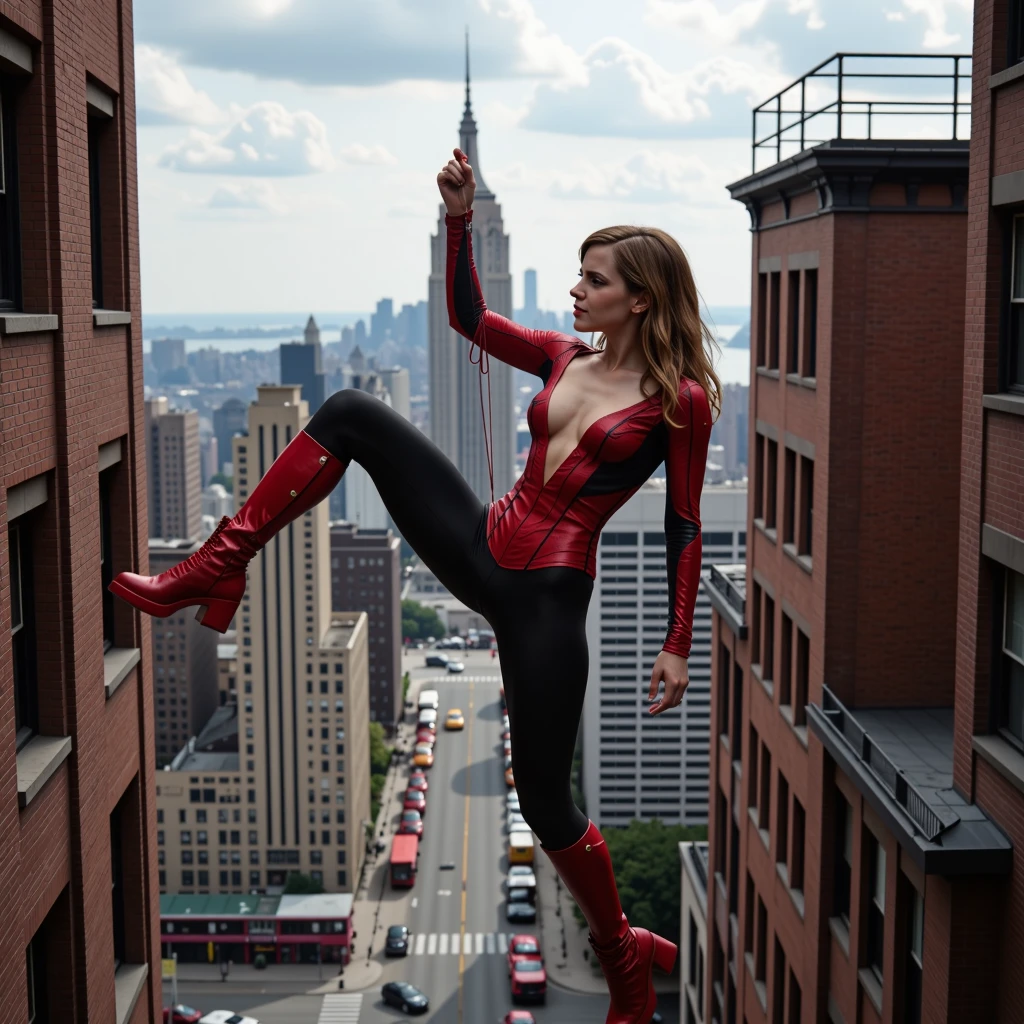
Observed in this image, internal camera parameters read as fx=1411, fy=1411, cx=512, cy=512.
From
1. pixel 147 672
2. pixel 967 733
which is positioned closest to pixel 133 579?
pixel 147 672

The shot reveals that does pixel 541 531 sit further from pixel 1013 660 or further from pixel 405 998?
pixel 405 998

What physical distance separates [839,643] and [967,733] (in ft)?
23.1

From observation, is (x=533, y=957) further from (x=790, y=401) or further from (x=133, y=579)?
(x=133, y=579)

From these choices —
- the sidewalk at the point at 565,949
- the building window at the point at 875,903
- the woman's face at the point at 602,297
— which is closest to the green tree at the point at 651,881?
the sidewalk at the point at 565,949

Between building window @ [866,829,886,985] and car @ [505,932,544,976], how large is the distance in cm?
6527

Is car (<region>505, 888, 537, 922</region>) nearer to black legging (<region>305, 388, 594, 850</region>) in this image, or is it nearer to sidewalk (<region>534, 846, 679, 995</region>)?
sidewalk (<region>534, 846, 679, 995</region>)

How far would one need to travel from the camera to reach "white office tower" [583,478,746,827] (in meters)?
96.6

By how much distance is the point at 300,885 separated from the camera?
97.8 meters

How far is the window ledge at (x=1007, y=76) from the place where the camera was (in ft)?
44.8

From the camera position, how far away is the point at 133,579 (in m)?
8.45

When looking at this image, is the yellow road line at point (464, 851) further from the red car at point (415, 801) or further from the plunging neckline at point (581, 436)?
the plunging neckline at point (581, 436)

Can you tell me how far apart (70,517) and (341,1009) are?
7514 centimetres

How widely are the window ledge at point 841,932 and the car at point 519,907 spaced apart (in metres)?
73.8

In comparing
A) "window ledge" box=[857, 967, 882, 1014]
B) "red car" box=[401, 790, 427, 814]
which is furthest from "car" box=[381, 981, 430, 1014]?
"window ledge" box=[857, 967, 882, 1014]
